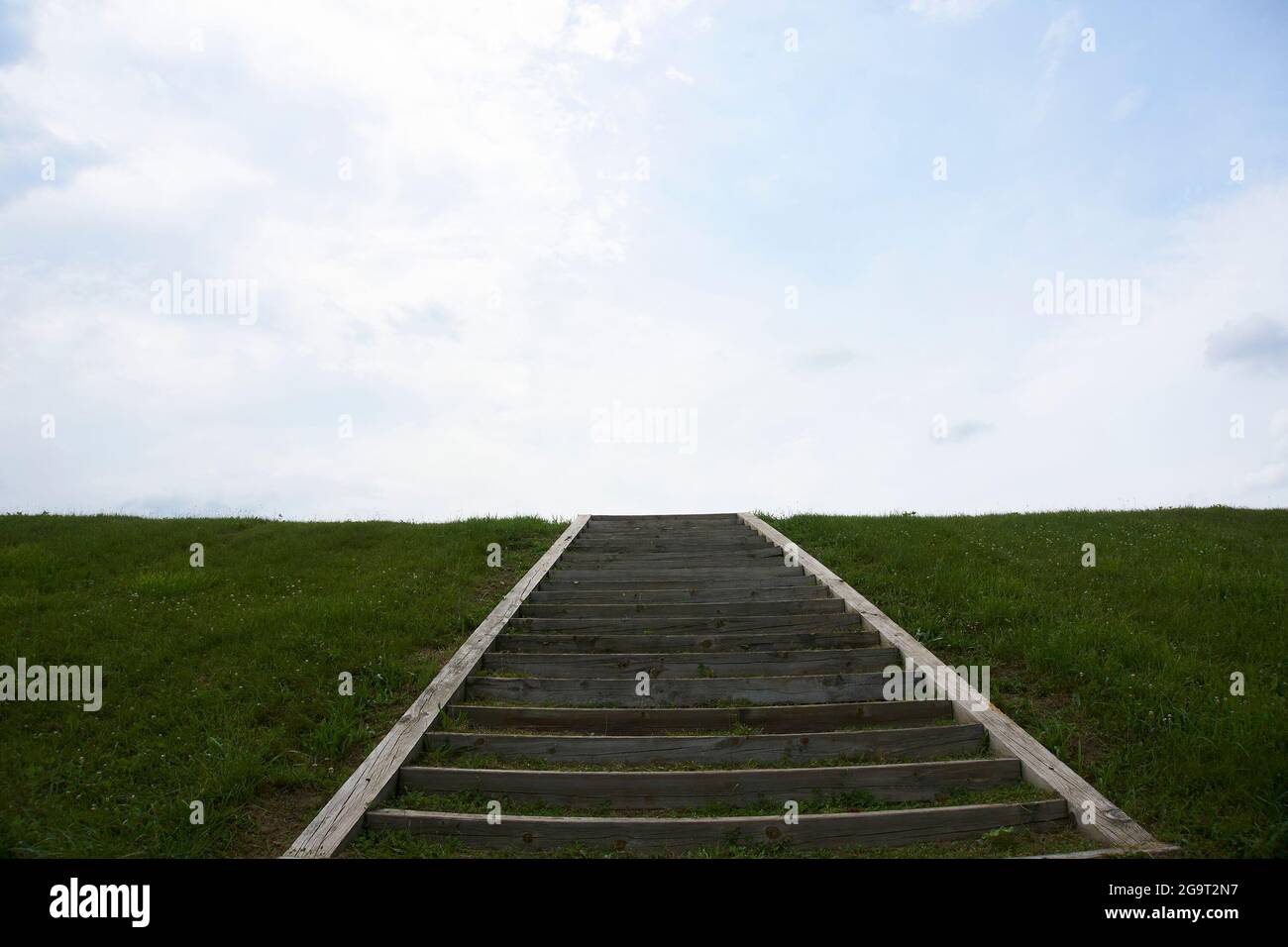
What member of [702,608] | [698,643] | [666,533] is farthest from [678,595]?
[666,533]

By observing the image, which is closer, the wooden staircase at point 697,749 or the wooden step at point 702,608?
the wooden staircase at point 697,749

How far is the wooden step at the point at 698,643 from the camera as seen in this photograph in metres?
7.70

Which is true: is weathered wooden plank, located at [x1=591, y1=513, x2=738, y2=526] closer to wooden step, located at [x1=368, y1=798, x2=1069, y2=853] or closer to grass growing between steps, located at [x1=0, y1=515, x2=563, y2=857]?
grass growing between steps, located at [x1=0, y1=515, x2=563, y2=857]

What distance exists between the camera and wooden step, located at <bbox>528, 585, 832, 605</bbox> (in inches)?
363

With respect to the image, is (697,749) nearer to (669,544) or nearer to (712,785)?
(712,785)

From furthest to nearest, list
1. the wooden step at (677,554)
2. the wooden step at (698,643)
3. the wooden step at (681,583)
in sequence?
1. the wooden step at (677,554)
2. the wooden step at (681,583)
3. the wooden step at (698,643)

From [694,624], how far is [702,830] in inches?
137

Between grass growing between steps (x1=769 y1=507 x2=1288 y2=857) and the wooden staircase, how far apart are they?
0.53m

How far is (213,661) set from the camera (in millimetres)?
7547

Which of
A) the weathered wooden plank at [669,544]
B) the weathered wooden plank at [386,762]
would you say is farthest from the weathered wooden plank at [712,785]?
the weathered wooden plank at [669,544]

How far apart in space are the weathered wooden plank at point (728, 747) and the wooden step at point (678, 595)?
3.21 m

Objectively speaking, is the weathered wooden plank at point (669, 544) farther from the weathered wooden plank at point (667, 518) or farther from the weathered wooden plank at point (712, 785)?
the weathered wooden plank at point (712, 785)

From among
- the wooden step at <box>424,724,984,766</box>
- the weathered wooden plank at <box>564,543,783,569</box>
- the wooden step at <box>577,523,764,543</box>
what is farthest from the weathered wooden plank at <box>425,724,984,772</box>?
the wooden step at <box>577,523,764,543</box>

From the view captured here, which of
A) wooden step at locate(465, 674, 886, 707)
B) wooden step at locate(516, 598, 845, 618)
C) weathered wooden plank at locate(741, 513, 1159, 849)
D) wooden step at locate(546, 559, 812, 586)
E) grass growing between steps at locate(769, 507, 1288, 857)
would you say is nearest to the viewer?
weathered wooden plank at locate(741, 513, 1159, 849)
